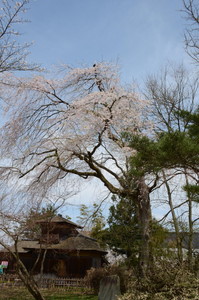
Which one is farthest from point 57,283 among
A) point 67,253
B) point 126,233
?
point 126,233

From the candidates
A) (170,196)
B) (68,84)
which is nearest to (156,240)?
(170,196)

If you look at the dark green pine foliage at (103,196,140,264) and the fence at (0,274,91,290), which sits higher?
the dark green pine foliage at (103,196,140,264)

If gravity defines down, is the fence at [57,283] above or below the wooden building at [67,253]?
below

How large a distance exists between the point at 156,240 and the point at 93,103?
6377 millimetres

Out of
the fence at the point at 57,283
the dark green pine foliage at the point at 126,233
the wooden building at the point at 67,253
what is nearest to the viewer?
the dark green pine foliage at the point at 126,233

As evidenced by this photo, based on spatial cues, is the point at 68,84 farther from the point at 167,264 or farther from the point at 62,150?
the point at 167,264

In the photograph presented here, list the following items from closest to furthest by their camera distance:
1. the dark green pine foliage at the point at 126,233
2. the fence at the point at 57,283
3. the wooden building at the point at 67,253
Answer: the dark green pine foliage at the point at 126,233 < the fence at the point at 57,283 < the wooden building at the point at 67,253

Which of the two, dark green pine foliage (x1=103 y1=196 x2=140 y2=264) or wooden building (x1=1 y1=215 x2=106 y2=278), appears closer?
dark green pine foliage (x1=103 y1=196 x2=140 y2=264)

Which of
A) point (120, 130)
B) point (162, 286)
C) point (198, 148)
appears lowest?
point (162, 286)

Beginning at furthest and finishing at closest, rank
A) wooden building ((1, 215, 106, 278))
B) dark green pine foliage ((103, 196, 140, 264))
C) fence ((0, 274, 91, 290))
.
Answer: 1. wooden building ((1, 215, 106, 278))
2. fence ((0, 274, 91, 290))
3. dark green pine foliage ((103, 196, 140, 264))

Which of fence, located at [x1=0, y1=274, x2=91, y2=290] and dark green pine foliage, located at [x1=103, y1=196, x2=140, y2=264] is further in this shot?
fence, located at [x1=0, y1=274, x2=91, y2=290]

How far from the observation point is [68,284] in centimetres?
1766

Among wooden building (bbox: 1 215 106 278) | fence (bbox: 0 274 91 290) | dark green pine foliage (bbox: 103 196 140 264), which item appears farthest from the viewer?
wooden building (bbox: 1 215 106 278)

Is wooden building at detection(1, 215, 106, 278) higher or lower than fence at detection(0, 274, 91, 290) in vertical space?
higher
